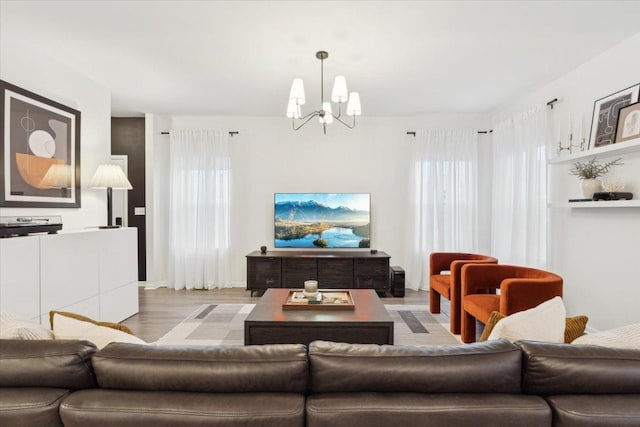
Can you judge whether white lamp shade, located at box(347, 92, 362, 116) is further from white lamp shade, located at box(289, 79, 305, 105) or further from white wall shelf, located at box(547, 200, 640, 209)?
white wall shelf, located at box(547, 200, 640, 209)

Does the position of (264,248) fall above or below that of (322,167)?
below

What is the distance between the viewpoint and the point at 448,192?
5160mm

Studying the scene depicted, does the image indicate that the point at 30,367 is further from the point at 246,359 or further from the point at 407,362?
the point at 407,362

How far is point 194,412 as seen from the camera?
985 millimetres

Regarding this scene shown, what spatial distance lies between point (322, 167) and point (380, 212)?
1138 mm

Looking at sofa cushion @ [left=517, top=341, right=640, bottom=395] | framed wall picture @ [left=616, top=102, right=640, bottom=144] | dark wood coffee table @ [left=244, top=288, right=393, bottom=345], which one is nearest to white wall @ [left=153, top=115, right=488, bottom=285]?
framed wall picture @ [left=616, top=102, right=640, bottom=144]

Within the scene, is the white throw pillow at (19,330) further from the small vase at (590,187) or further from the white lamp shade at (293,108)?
the small vase at (590,187)

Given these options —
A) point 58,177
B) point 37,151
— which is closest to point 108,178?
point 58,177

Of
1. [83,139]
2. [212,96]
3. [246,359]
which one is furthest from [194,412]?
[212,96]

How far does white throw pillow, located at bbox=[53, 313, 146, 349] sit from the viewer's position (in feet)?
4.27

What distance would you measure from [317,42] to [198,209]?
320 centimetres

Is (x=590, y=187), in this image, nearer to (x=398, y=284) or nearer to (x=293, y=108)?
(x=398, y=284)

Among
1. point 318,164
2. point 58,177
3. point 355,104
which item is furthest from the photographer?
point 318,164

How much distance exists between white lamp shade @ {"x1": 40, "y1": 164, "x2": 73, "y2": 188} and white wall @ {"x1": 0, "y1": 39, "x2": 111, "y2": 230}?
0.77 feet
